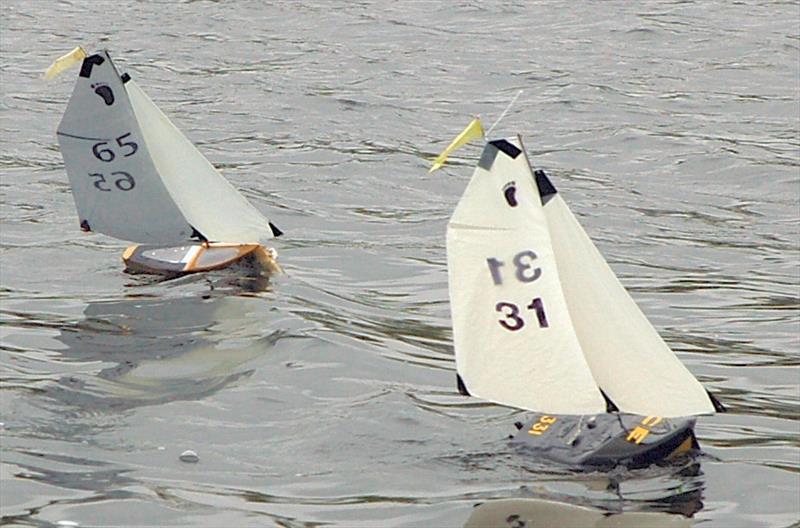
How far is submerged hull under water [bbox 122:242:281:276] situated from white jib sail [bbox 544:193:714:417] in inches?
387

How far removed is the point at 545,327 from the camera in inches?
739

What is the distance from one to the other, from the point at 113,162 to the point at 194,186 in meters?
1.32

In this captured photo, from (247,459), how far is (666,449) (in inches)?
184

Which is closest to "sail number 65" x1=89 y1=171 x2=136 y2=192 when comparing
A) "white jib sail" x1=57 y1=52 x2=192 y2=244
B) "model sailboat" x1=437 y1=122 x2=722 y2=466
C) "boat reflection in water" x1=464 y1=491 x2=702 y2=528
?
"white jib sail" x1=57 y1=52 x2=192 y2=244

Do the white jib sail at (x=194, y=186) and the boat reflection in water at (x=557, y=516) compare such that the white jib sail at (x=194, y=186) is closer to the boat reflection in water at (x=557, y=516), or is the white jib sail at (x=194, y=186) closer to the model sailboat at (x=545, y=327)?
the model sailboat at (x=545, y=327)

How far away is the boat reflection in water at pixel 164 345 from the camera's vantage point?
22703 millimetres

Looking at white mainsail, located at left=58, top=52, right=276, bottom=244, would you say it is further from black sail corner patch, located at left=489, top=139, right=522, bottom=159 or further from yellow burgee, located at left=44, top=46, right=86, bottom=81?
black sail corner patch, located at left=489, top=139, right=522, bottom=159

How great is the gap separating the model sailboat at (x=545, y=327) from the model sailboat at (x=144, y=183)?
31.5 feet

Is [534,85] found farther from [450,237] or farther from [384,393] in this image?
[450,237]

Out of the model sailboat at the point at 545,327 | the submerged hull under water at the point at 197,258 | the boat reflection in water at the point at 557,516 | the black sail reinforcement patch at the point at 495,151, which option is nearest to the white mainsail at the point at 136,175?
the submerged hull under water at the point at 197,258

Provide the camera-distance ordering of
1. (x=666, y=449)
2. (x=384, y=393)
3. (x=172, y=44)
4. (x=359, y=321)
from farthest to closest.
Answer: (x=172, y=44) < (x=359, y=321) < (x=384, y=393) < (x=666, y=449)

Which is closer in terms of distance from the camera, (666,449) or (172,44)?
(666,449)

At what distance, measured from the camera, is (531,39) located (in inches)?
2247

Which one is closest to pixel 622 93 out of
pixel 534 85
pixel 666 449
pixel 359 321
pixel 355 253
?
pixel 534 85
